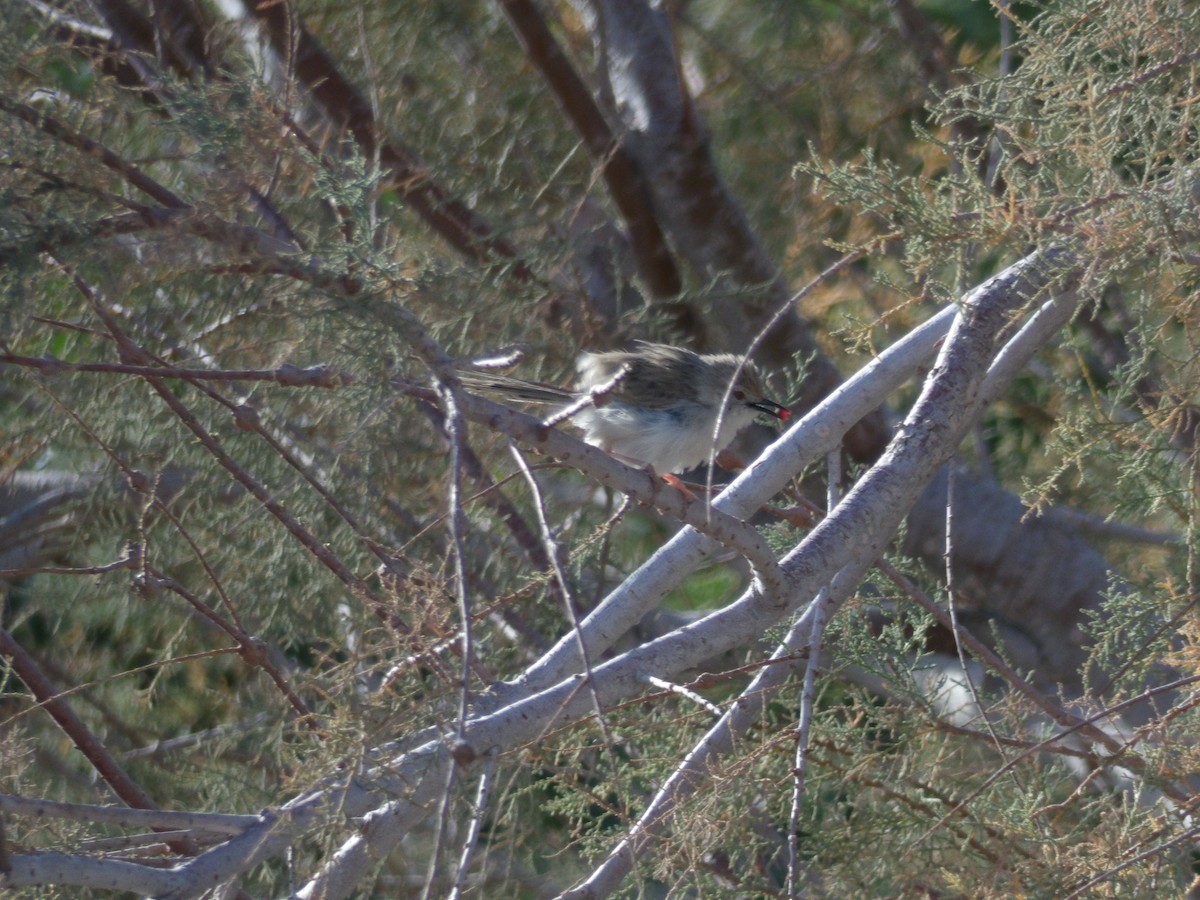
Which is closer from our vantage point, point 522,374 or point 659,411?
point 659,411

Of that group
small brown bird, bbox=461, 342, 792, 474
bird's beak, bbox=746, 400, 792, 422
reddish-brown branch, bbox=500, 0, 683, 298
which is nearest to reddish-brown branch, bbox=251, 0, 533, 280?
reddish-brown branch, bbox=500, 0, 683, 298

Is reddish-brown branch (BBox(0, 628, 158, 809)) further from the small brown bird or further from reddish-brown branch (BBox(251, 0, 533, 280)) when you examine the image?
reddish-brown branch (BBox(251, 0, 533, 280))

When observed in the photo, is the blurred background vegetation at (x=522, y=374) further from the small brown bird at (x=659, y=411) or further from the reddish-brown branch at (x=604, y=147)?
the small brown bird at (x=659, y=411)

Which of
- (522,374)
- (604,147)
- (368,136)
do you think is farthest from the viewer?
(604,147)

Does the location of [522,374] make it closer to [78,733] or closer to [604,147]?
[604,147]

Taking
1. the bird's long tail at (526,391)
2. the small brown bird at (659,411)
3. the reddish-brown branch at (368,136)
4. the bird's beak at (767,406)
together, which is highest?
the reddish-brown branch at (368,136)

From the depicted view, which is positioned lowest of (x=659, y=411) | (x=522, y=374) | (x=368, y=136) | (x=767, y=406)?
(x=767, y=406)

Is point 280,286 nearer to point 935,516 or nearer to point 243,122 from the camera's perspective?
point 243,122

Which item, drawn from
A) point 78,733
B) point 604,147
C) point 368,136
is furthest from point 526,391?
point 604,147

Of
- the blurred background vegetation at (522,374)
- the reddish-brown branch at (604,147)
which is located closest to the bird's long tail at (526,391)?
the blurred background vegetation at (522,374)

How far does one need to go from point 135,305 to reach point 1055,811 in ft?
11.2

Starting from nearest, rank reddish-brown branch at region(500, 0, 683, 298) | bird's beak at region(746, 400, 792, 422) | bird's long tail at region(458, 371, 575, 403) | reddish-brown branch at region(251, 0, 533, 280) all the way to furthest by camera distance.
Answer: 1. bird's long tail at region(458, 371, 575, 403)
2. bird's beak at region(746, 400, 792, 422)
3. reddish-brown branch at region(251, 0, 533, 280)
4. reddish-brown branch at region(500, 0, 683, 298)

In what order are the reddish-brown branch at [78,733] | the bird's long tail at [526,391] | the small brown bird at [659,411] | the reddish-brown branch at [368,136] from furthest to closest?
the reddish-brown branch at [368,136], the small brown bird at [659,411], the bird's long tail at [526,391], the reddish-brown branch at [78,733]

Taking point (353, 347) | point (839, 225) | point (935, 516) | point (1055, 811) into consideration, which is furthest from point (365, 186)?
point (839, 225)
